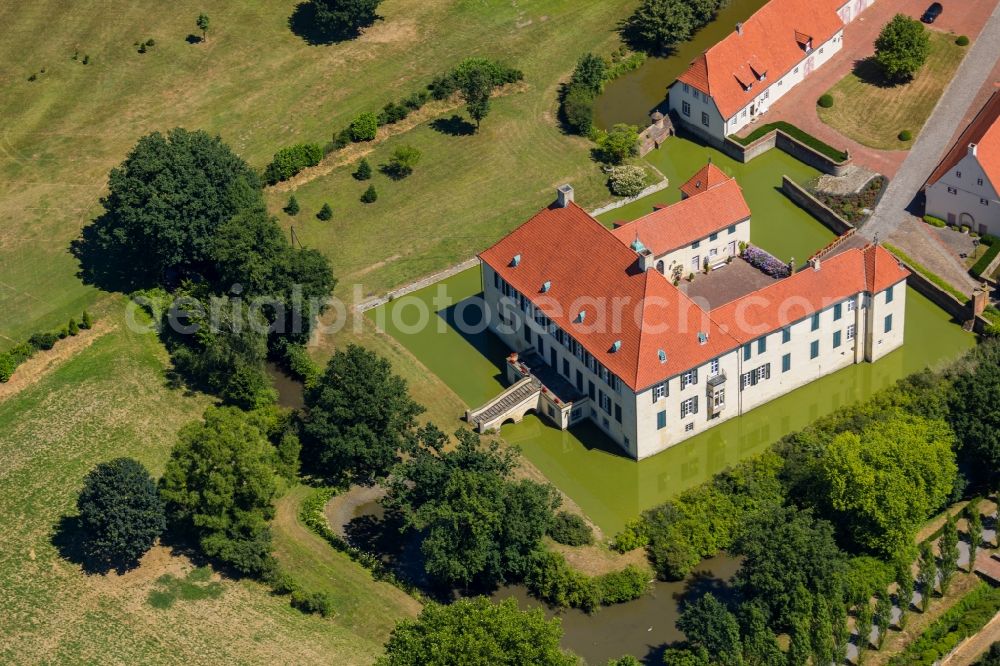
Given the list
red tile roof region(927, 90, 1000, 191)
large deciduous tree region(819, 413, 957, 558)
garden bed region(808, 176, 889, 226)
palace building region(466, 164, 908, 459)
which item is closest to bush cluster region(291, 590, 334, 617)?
palace building region(466, 164, 908, 459)

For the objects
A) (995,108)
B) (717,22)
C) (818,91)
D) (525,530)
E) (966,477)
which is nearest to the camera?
(525,530)

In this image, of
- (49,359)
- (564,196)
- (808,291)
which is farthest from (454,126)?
(808,291)

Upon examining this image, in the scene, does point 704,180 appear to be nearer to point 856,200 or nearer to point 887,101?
point 856,200

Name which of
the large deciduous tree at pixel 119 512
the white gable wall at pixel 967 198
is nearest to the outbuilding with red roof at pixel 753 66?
the white gable wall at pixel 967 198

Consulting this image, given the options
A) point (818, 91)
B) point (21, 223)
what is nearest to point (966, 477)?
point (818, 91)

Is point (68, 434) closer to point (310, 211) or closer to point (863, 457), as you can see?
point (310, 211)

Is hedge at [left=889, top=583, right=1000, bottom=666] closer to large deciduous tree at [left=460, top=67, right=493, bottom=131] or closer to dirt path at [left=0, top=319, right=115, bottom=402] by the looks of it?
dirt path at [left=0, top=319, right=115, bottom=402]
